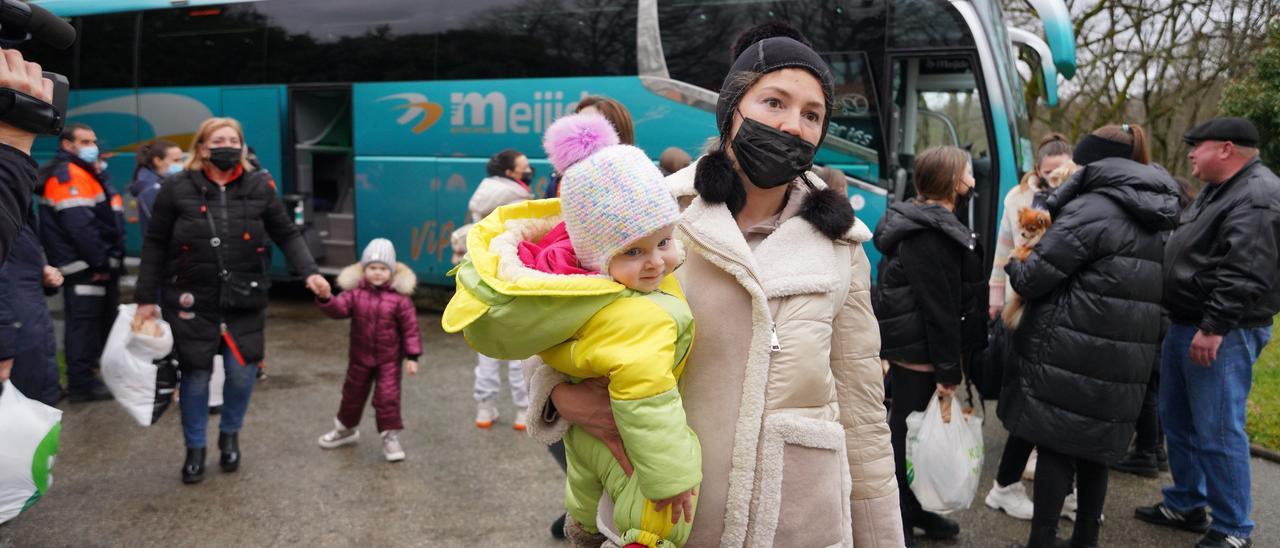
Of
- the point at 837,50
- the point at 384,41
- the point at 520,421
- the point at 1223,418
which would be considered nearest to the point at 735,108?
the point at 1223,418

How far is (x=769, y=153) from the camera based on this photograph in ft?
6.07

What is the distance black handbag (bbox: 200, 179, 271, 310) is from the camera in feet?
15.0

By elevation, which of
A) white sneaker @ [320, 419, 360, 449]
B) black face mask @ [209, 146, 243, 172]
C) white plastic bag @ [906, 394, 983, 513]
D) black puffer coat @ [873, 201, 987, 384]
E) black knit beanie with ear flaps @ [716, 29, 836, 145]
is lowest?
white sneaker @ [320, 419, 360, 449]

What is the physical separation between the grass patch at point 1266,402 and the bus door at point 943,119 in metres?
2.18

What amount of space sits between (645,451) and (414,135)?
27.8 feet

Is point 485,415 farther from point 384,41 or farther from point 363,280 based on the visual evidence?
point 384,41

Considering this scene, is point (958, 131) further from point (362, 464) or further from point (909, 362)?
point (362, 464)

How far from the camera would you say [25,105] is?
6.44ft

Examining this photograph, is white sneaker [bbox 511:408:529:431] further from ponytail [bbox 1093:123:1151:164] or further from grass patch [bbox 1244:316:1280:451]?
grass patch [bbox 1244:316:1280:451]

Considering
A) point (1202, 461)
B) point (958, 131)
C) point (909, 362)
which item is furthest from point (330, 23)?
point (1202, 461)

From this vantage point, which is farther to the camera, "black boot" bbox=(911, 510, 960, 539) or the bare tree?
the bare tree

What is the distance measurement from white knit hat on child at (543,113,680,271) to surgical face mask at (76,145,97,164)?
5.48 meters

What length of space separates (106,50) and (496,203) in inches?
330

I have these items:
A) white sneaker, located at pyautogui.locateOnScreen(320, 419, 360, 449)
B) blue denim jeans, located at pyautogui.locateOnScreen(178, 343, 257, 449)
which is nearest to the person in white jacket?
white sneaker, located at pyautogui.locateOnScreen(320, 419, 360, 449)
